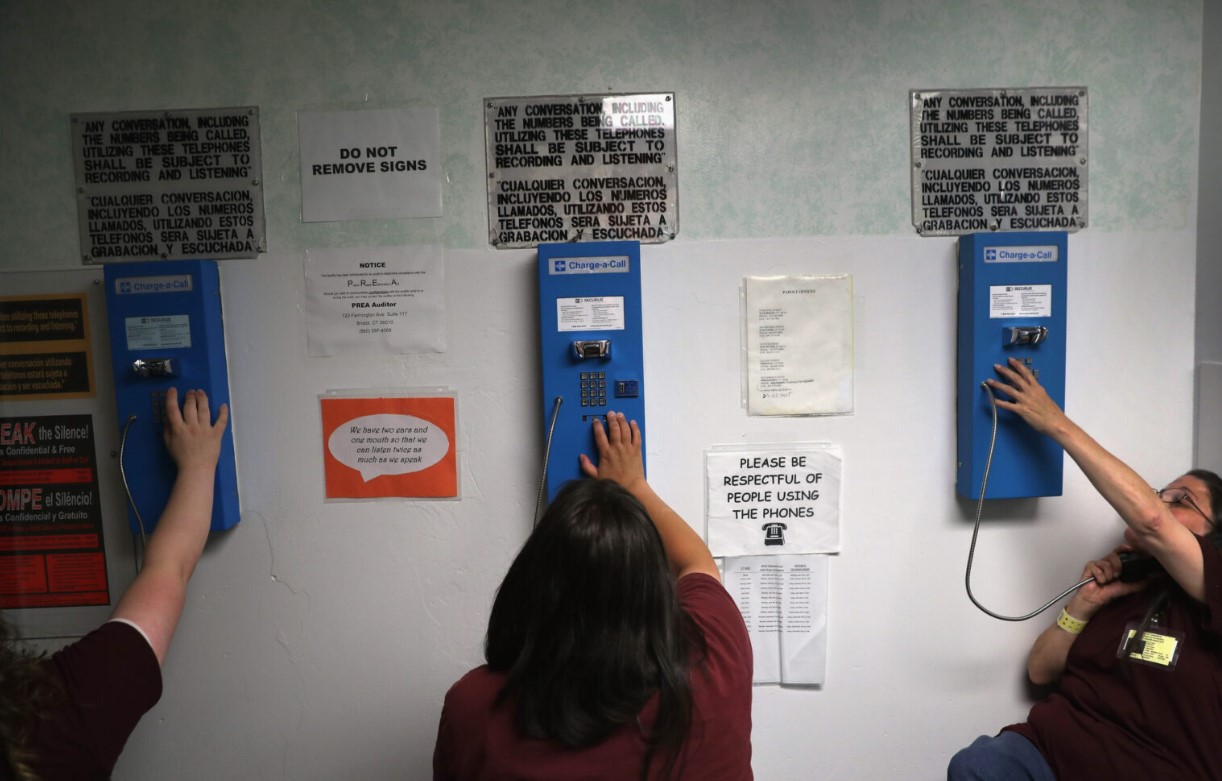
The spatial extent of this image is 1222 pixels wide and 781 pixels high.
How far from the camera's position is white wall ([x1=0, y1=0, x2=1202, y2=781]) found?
1.60m

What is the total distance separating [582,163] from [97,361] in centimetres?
125

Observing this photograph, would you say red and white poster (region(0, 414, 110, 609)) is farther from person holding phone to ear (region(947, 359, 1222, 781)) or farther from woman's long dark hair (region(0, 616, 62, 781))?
person holding phone to ear (region(947, 359, 1222, 781))

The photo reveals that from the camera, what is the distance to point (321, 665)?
1.69 meters

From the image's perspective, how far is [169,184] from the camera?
162 cm

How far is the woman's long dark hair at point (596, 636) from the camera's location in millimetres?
918

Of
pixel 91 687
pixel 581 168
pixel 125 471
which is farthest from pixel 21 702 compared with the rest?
pixel 581 168

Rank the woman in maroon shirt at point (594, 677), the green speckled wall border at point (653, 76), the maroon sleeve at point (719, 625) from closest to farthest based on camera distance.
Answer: the woman in maroon shirt at point (594, 677) → the maroon sleeve at point (719, 625) → the green speckled wall border at point (653, 76)

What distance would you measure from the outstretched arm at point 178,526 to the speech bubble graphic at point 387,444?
263mm

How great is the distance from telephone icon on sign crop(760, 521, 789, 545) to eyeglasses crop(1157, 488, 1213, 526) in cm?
79

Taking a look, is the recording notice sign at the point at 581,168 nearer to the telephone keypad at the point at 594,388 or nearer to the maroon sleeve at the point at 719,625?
the telephone keypad at the point at 594,388

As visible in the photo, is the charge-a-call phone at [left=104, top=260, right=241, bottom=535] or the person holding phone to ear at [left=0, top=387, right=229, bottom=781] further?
the charge-a-call phone at [left=104, top=260, right=241, bottom=535]

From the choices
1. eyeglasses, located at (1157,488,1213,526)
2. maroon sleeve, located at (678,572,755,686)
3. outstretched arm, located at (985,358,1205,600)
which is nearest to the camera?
maroon sleeve, located at (678,572,755,686)

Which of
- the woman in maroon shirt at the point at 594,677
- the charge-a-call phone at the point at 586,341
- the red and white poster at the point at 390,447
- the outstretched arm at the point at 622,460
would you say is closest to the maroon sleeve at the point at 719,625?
the woman in maroon shirt at the point at 594,677

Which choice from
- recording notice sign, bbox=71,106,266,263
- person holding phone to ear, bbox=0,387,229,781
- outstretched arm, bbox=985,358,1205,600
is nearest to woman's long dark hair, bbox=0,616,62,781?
person holding phone to ear, bbox=0,387,229,781
